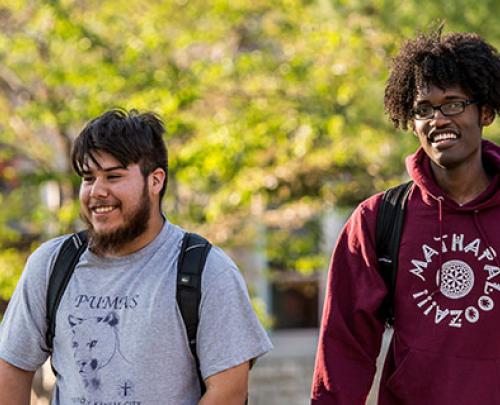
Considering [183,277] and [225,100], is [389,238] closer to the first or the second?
[183,277]

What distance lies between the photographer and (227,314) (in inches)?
138

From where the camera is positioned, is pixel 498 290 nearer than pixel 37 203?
Yes

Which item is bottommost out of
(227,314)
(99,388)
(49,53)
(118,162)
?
(99,388)

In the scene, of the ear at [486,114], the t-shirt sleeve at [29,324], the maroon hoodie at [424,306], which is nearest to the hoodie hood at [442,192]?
the maroon hoodie at [424,306]

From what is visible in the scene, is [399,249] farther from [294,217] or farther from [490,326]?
[294,217]

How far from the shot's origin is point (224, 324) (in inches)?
137

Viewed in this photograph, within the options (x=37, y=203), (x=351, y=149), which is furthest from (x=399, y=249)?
(x=37, y=203)

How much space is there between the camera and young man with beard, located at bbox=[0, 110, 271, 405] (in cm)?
347

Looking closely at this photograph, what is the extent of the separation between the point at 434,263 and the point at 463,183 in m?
0.31

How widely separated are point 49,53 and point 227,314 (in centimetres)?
578

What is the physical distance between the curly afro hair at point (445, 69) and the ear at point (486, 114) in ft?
0.05

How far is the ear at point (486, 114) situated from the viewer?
375 centimetres

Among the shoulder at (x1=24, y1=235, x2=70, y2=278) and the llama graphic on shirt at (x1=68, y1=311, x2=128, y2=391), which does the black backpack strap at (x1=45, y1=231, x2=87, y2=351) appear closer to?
the shoulder at (x1=24, y1=235, x2=70, y2=278)

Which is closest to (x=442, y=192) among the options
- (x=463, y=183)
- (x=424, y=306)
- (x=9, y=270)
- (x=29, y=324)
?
(x=463, y=183)
